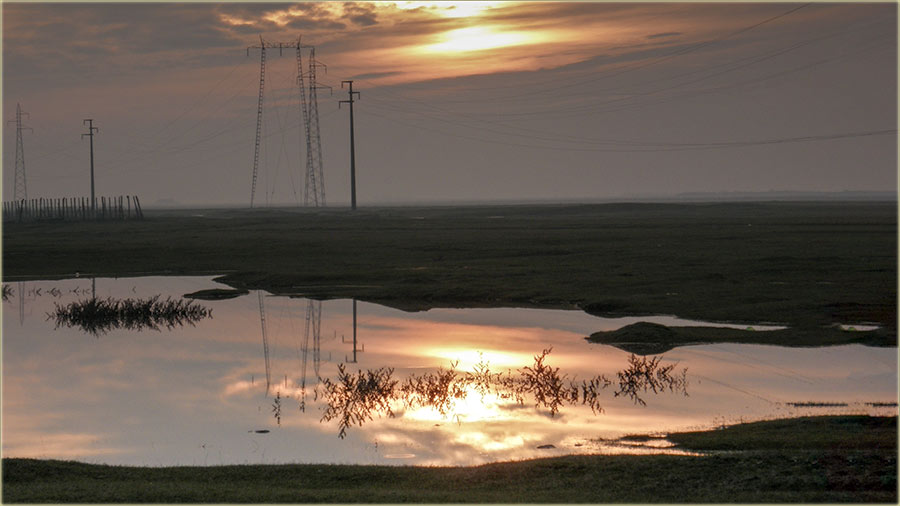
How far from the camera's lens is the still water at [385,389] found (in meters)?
22.1

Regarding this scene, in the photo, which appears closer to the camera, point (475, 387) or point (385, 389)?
point (385, 389)

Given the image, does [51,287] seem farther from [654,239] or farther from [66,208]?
[66,208]

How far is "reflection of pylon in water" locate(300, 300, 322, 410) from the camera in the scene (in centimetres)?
3035

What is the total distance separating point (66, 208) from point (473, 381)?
13416cm

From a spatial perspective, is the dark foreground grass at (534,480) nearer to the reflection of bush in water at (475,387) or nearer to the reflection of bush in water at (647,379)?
the reflection of bush in water at (475,387)

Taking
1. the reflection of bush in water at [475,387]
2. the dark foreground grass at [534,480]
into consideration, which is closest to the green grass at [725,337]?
the reflection of bush in water at [475,387]

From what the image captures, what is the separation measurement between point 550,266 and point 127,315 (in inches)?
996

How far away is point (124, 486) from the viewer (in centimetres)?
1681

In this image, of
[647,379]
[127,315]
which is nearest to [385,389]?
[647,379]

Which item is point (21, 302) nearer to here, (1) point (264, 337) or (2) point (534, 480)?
(1) point (264, 337)

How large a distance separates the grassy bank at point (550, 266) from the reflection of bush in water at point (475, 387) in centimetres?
1163

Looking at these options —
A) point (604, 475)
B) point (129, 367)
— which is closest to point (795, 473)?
point (604, 475)

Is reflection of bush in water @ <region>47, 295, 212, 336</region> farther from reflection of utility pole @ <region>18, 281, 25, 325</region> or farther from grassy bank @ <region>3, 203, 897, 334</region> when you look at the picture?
grassy bank @ <region>3, 203, 897, 334</region>

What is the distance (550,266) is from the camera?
199 feet
